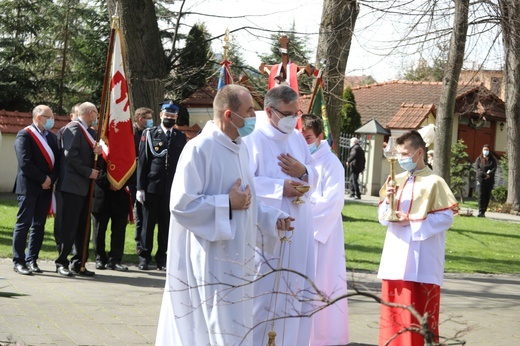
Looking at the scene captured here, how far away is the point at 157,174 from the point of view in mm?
12133

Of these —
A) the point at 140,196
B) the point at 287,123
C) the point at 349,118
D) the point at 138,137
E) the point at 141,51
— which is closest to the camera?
the point at 287,123

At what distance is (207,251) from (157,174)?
6345 mm

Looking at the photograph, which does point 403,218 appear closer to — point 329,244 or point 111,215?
point 329,244

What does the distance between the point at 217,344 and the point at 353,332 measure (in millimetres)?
3349

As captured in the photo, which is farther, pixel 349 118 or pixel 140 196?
pixel 349 118

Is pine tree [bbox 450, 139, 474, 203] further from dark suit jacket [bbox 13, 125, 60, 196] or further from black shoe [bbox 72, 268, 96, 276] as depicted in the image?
dark suit jacket [bbox 13, 125, 60, 196]

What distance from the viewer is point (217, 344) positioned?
5738mm

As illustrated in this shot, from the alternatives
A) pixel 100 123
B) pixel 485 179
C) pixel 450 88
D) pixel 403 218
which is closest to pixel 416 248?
pixel 403 218

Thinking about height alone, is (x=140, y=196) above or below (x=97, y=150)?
below

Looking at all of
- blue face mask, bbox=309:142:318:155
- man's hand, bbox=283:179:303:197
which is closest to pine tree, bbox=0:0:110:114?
blue face mask, bbox=309:142:318:155

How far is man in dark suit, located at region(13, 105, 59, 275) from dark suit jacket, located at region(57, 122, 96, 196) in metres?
0.19

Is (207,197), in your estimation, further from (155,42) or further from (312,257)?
(155,42)

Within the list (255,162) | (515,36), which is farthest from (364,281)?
(515,36)

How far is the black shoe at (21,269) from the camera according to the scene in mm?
10672
